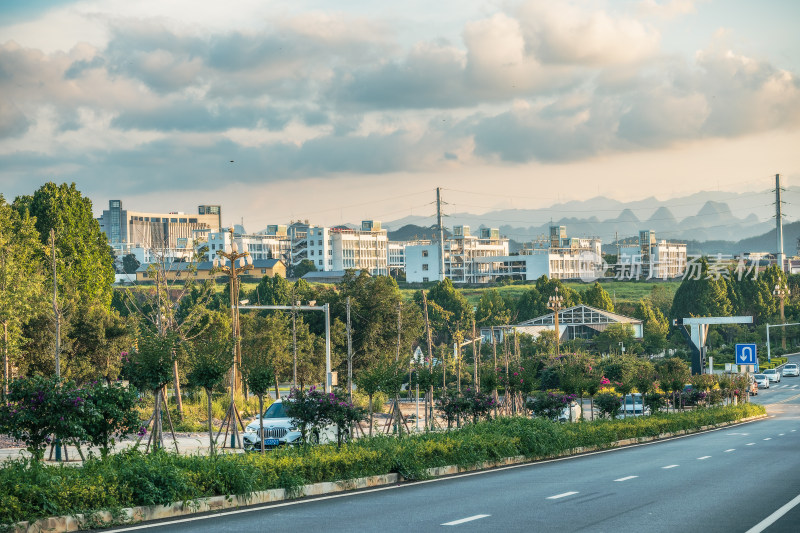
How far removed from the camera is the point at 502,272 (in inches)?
7830

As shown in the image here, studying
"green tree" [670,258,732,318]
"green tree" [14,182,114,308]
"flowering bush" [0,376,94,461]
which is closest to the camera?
"flowering bush" [0,376,94,461]

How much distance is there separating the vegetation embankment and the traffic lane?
79 centimetres

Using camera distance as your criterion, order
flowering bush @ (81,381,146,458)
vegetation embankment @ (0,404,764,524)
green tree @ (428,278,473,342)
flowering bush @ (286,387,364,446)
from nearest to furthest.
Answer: vegetation embankment @ (0,404,764,524)
flowering bush @ (81,381,146,458)
flowering bush @ (286,387,364,446)
green tree @ (428,278,473,342)

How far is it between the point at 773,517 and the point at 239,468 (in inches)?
298

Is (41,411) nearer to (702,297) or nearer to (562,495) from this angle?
(562,495)

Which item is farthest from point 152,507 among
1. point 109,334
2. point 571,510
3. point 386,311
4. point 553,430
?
point 386,311

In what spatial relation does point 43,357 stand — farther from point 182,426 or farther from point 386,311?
point 386,311

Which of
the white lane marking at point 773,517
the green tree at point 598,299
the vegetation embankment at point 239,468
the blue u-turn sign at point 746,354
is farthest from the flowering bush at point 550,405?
the green tree at point 598,299

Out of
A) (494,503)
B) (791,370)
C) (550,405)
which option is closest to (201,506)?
(494,503)

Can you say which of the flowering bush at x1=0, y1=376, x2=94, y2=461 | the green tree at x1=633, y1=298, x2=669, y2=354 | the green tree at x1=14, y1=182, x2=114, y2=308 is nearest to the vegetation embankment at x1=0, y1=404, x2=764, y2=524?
the flowering bush at x1=0, y1=376, x2=94, y2=461

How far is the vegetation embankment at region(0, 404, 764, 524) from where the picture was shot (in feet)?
38.9

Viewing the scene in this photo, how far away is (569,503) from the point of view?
14.6 metres

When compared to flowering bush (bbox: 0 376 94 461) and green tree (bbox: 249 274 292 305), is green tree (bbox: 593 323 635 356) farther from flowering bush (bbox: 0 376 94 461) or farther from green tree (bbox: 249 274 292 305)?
flowering bush (bbox: 0 376 94 461)

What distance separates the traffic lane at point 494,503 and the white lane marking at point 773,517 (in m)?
0.86
